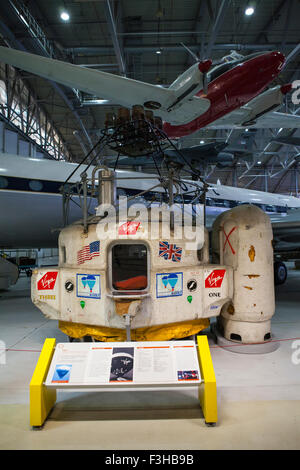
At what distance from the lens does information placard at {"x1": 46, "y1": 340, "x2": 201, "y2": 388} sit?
3.06 meters

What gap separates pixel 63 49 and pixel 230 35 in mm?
7366

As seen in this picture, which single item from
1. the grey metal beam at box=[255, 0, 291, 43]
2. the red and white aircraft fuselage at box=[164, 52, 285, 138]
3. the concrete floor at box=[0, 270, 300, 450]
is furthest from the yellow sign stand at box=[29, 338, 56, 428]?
the grey metal beam at box=[255, 0, 291, 43]

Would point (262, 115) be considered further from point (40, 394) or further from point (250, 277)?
point (40, 394)

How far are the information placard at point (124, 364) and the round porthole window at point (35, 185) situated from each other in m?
7.08

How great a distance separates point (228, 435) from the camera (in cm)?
289

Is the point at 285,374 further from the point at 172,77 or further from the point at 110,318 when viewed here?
the point at 172,77

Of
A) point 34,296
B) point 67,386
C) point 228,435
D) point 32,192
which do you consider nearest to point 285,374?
point 228,435

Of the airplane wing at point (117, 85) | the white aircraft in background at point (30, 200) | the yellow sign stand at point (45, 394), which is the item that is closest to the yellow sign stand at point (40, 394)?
the yellow sign stand at point (45, 394)

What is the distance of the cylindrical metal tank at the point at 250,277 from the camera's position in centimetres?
511

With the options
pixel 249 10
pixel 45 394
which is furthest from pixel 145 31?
pixel 45 394

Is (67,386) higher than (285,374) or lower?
higher

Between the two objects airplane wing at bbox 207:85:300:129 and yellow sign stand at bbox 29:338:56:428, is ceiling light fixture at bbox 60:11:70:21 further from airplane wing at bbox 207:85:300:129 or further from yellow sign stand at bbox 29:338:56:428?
yellow sign stand at bbox 29:338:56:428

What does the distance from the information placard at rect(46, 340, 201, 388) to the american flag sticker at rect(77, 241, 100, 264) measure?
1.52 m

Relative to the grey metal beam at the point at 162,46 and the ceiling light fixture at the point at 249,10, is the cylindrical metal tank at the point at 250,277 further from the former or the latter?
the grey metal beam at the point at 162,46
